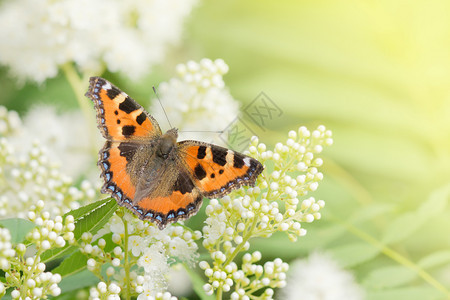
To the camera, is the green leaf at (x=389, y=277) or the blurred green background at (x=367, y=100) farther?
the blurred green background at (x=367, y=100)

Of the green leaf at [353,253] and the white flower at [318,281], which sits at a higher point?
the green leaf at [353,253]

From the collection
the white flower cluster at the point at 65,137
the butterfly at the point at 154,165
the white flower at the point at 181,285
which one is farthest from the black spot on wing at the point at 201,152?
the white flower cluster at the point at 65,137

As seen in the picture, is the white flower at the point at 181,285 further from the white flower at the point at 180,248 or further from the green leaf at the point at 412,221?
the green leaf at the point at 412,221

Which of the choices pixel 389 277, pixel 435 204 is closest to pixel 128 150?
pixel 389 277

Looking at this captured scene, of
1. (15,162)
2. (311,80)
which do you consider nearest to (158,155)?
(15,162)

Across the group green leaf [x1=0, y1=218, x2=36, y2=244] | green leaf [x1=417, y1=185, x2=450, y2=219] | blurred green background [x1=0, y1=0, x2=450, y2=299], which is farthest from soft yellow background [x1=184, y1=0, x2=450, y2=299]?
green leaf [x1=0, y1=218, x2=36, y2=244]

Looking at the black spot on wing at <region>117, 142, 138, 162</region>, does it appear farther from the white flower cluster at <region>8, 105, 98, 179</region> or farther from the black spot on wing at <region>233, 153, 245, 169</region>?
the white flower cluster at <region>8, 105, 98, 179</region>
